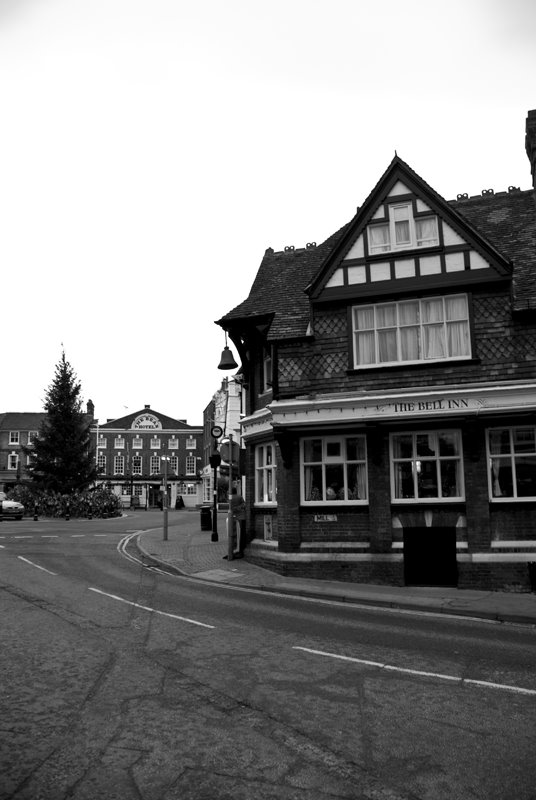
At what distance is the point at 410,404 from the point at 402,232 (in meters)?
4.81

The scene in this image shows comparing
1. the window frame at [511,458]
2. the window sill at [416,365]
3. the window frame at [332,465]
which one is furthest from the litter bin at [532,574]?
the window sill at [416,365]

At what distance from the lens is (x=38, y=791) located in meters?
4.54

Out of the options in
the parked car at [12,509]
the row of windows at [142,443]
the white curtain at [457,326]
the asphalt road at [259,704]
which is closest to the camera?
the asphalt road at [259,704]

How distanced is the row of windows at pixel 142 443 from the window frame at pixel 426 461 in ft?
238

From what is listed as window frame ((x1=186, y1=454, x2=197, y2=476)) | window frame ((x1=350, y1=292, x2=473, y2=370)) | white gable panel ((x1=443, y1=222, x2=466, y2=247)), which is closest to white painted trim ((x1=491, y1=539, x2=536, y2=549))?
window frame ((x1=350, y1=292, x2=473, y2=370))

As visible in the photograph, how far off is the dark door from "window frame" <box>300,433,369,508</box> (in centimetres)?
154

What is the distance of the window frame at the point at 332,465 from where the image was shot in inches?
653

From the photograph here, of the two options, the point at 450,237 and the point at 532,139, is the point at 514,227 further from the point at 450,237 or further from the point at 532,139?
the point at 450,237

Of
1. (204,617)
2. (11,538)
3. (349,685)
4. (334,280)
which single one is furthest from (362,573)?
(11,538)

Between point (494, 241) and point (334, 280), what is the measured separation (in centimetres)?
485

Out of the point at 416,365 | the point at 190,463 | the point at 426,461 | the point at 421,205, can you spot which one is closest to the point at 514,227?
the point at 421,205

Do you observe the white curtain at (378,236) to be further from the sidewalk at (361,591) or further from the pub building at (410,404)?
the sidewalk at (361,591)

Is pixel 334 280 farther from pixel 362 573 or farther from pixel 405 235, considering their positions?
pixel 362 573

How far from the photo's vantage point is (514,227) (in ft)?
59.9
